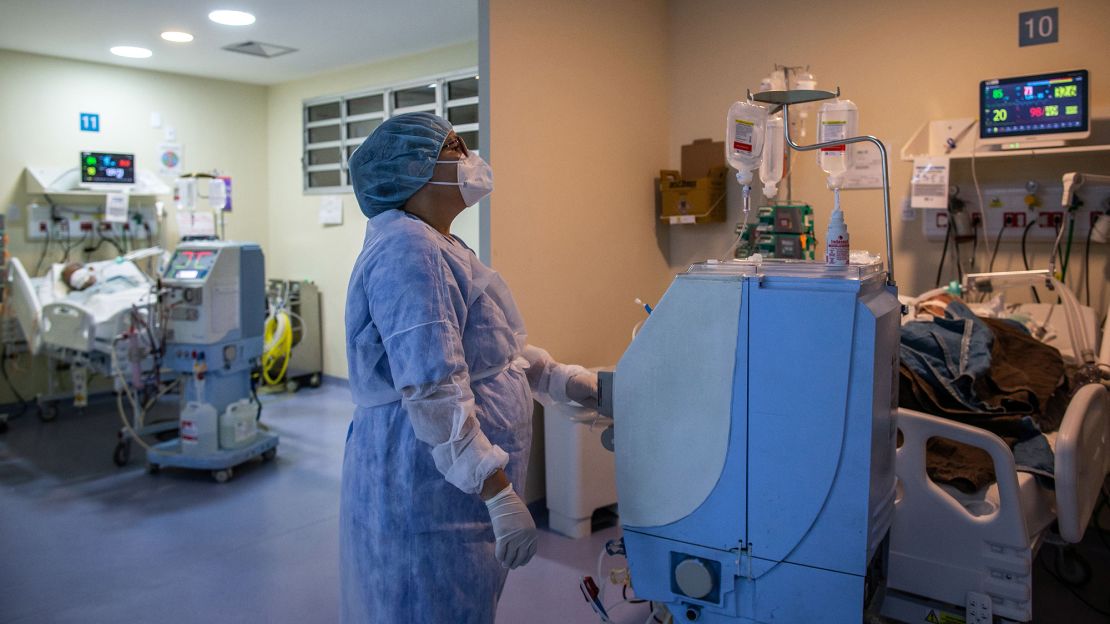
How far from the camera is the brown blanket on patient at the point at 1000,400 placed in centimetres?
215

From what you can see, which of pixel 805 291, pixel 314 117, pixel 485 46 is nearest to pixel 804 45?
pixel 485 46

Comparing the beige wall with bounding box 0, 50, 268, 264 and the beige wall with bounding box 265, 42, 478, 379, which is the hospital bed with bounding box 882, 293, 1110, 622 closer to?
the beige wall with bounding box 265, 42, 478, 379

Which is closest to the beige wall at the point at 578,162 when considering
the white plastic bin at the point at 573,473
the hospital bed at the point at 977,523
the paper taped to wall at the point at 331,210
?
the white plastic bin at the point at 573,473

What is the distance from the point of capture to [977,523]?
1955 mm

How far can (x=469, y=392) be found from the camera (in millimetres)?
1504

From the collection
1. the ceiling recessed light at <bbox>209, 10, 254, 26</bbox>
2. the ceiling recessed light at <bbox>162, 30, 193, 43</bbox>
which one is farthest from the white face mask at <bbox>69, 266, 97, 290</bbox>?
the ceiling recessed light at <bbox>209, 10, 254, 26</bbox>

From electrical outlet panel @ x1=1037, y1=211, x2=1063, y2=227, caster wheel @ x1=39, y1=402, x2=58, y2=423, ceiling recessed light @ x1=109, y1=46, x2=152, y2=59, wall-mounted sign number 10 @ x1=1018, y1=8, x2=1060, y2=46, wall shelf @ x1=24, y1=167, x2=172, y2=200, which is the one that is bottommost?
caster wheel @ x1=39, y1=402, x2=58, y2=423

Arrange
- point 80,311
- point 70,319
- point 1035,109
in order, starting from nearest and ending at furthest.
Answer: point 1035,109 → point 80,311 → point 70,319

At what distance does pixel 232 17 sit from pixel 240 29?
1.04ft

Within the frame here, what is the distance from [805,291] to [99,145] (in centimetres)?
612

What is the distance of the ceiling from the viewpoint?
4.39 metres

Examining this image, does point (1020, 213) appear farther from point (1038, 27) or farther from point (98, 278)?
point (98, 278)

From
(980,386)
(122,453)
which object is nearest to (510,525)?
(980,386)

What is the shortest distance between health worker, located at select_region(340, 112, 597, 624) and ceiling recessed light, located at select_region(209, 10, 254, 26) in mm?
3404
